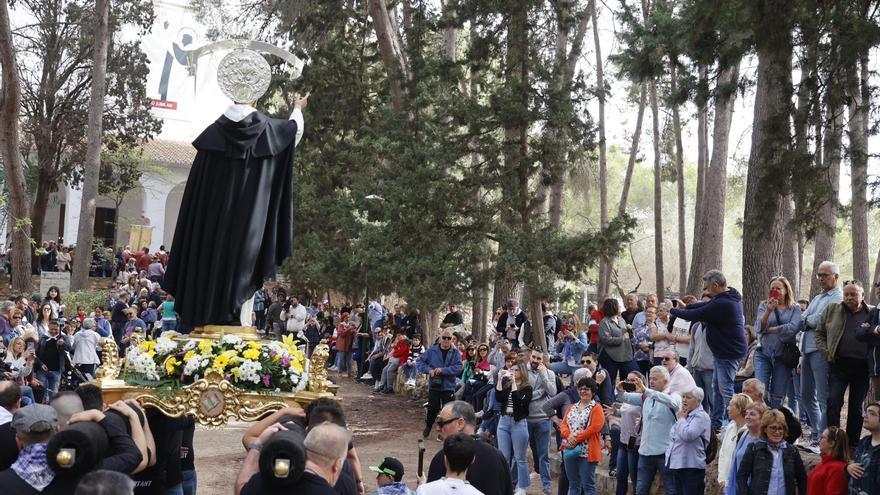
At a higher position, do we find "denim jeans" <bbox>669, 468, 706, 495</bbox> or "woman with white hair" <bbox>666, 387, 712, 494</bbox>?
"woman with white hair" <bbox>666, 387, 712, 494</bbox>

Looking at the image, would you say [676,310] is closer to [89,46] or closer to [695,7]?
[695,7]

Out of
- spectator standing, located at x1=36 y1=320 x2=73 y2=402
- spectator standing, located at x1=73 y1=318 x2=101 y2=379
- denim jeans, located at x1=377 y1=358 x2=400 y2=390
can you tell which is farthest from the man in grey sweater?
denim jeans, located at x1=377 y1=358 x2=400 y2=390

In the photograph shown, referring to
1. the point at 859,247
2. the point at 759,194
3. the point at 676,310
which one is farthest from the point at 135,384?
the point at 859,247

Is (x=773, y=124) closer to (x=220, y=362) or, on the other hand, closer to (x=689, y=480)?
(x=689, y=480)

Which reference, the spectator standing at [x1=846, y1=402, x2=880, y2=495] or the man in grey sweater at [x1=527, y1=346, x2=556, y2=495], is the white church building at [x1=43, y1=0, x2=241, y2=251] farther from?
the spectator standing at [x1=846, y1=402, x2=880, y2=495]

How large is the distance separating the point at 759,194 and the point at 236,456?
8.10 meters


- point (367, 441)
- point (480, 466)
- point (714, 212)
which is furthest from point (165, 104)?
point (480, 466)

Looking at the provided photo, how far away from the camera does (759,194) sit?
42.4 ft

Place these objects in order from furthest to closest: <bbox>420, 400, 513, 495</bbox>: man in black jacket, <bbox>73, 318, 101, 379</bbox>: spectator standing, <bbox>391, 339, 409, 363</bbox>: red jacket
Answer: <bbox>391, 339, 409, 363</bbox>: red jacket
<bbox>73, 318, 101, 379</bbox>: spectator standing
<bbox>420, 400, 513, 495</bbox>: man in black jacket

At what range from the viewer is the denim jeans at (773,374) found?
12406 millimetres

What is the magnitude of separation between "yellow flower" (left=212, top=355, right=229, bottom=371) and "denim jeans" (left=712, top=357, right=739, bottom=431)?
6.87 m

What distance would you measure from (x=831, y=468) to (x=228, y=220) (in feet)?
16.9

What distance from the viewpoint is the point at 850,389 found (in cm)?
1092

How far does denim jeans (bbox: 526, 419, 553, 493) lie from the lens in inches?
529
